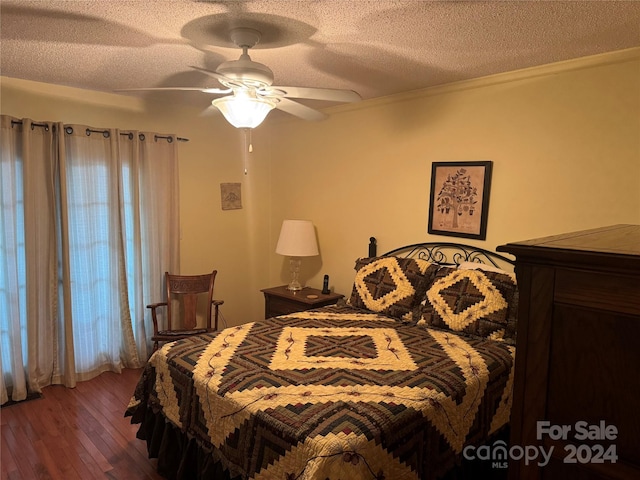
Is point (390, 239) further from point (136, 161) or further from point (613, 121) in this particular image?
point (136, 161)

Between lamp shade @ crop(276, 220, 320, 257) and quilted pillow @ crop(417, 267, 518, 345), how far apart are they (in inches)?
54.6

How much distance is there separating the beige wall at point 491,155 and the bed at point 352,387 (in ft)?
1.77

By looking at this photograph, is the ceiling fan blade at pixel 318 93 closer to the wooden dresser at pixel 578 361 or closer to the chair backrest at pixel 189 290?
the wooden dresser at pixel 578 361

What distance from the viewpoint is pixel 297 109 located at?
2.44 metres

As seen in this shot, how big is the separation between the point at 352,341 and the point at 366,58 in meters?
1.70

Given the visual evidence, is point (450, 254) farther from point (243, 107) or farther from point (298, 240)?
point (243, 107)

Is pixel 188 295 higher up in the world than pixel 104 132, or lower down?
lower down

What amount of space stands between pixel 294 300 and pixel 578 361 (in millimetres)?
3126

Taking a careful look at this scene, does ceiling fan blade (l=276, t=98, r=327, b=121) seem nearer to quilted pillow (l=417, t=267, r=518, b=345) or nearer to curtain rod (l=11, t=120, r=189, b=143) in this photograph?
quilted pillow (l=417, t=267, r=518, b=345)

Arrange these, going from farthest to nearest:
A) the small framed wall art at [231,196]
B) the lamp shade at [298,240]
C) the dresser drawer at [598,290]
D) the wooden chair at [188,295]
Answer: the small framed wall art at [231,196] < the lamp shade at [298,240] < the wooden chair at [188,295] < the dresser drawer at [598,290]

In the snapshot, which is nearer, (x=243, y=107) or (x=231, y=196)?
(x=243, y=107)

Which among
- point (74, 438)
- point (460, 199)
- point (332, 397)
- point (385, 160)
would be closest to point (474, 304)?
point (460, 199)

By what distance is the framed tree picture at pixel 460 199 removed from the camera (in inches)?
119

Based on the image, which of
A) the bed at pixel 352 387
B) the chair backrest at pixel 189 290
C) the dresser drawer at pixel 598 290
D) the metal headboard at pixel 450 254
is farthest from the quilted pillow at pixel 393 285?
the dresser drawer at pixel 598 290
